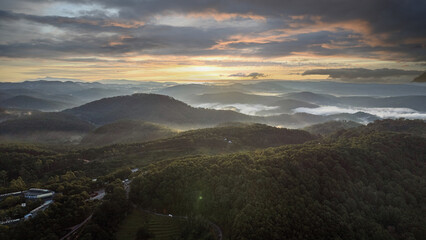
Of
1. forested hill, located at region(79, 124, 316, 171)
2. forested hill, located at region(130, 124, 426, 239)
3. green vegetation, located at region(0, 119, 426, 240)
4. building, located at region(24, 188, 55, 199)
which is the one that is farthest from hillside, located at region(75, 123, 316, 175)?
forested hill, located at region(130, 124, 426, 239)

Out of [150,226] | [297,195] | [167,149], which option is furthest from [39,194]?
[167,149]

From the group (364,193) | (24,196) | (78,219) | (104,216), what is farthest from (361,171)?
(24,196)

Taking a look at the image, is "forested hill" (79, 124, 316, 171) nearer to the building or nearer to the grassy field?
the building

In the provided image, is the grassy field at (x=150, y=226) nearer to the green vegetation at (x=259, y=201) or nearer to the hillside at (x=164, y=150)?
the green vegetation at (x=259, y=201)

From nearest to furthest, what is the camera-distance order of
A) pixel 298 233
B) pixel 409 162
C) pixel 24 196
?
pixel 298 233
pixel 24 196
pixel 409 162

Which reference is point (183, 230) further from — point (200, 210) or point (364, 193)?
point (364, 193)

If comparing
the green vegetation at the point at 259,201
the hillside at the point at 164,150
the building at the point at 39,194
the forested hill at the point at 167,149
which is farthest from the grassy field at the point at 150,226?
the forested hill at the point at 167,149

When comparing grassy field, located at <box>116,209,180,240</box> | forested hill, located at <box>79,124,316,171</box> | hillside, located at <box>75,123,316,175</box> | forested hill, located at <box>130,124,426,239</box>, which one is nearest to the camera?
grassy field, located at <box>116,209,180,240</box>
